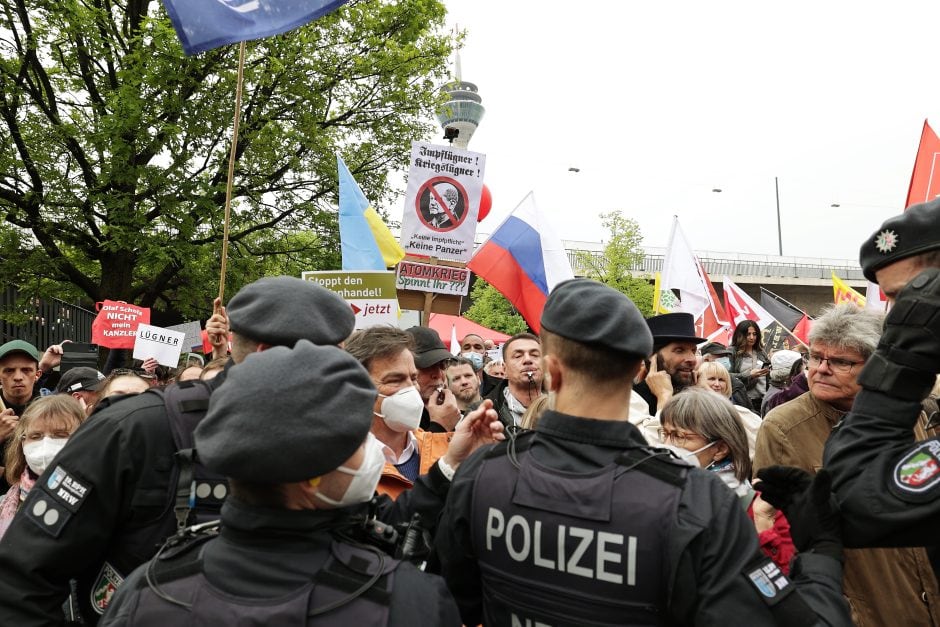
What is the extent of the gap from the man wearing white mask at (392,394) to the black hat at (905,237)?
1852mm

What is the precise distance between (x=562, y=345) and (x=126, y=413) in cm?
125

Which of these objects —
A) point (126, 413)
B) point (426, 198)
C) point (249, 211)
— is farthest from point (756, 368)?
point (249, 211)

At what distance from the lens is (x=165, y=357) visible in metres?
7.66

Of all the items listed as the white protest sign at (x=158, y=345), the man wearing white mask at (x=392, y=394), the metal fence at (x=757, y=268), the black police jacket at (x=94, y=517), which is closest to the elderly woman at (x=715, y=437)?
the man wearing white mask at (x=392, y=394)

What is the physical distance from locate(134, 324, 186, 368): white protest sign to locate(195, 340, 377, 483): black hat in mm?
6717

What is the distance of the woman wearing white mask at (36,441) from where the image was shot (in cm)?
335

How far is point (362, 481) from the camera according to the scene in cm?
151

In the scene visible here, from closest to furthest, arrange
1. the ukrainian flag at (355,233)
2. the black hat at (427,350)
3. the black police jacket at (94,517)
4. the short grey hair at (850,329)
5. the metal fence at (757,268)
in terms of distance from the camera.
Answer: the black police jacket at (94,517)
the short grey hair at (850,329)
the black hat at (427,350)
the ukrainian flag at (355,233)
the metal fence at (757,268)

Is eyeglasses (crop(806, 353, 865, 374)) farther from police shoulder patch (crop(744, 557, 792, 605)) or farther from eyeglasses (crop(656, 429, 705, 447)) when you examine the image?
police shoulder patch (crop(744, 557, 792, 605))

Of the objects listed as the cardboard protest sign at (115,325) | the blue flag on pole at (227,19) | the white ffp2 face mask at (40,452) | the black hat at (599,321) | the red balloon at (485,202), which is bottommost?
the cardboard protest sign at (115,325)

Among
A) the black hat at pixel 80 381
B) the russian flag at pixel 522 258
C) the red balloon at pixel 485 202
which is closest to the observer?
the black hat at pixel 80 381

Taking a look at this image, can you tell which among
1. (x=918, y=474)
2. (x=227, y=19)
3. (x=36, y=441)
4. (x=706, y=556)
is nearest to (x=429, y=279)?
(x=227, y=19)

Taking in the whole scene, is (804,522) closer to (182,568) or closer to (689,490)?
(689,490)

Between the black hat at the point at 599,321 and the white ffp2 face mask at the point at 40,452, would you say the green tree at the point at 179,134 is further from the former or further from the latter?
the black hat at the point at 599,321
